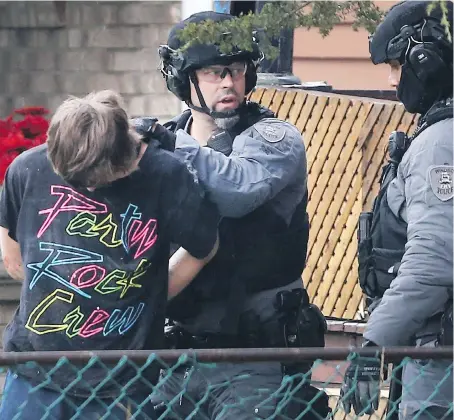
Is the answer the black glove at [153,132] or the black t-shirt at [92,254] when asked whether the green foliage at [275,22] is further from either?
the black t-shirt at [92,254]

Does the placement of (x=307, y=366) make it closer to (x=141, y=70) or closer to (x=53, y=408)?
(x=53, y=408)

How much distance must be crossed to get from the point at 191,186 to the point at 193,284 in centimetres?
46

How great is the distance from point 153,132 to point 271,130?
17.7 inches

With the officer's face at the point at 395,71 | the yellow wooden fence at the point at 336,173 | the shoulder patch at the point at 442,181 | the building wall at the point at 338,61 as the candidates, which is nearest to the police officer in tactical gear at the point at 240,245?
the officer's face at the point at 395,71

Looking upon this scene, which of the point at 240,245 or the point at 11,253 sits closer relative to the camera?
the point at 11,253

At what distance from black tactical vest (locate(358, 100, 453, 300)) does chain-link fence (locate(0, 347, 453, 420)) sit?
32 cm

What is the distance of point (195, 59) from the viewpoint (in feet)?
13.1

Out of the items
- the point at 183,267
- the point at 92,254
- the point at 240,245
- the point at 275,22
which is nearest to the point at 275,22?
the point at 275,22

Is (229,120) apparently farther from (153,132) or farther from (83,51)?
(83,51)

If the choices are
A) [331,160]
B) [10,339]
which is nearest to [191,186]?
[10,339]

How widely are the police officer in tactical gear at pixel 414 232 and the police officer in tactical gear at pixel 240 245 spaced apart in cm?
26

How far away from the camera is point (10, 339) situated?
3.57 metres

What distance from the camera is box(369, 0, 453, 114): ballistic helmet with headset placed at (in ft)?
12.4

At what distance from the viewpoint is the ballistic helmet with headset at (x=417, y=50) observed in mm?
3771
